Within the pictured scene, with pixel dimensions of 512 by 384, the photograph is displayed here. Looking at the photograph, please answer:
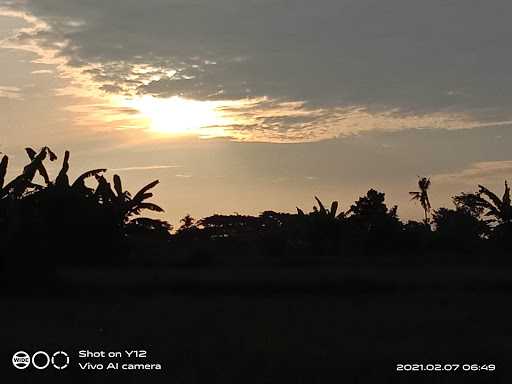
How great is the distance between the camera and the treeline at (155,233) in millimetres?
20875

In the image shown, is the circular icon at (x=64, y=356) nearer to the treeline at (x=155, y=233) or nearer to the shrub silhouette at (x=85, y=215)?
the treeline at (x=155, y=233)

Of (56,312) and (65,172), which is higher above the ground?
(65,172)

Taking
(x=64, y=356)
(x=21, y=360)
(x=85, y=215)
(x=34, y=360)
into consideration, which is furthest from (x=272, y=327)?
(x=85, y=215)

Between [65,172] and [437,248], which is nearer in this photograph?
[65,172]

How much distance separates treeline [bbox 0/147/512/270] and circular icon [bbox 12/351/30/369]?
1141 cm

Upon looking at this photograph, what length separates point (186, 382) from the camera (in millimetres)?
7172

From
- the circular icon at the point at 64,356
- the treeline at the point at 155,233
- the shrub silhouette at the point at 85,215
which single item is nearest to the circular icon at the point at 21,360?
the circular icon at the point at 64,356

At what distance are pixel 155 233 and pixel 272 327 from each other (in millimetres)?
22370

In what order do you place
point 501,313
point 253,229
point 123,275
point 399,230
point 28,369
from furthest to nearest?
point 253,229, point 399,230, point 123,275, point 501,313, point 28,369

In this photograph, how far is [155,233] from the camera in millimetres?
33281

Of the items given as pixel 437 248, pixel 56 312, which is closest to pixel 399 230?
pixel 437 248

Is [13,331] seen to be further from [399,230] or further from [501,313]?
[399,230]

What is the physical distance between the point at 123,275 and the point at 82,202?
709 cm

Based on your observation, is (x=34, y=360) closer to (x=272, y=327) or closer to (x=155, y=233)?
(x=272, y=327)
